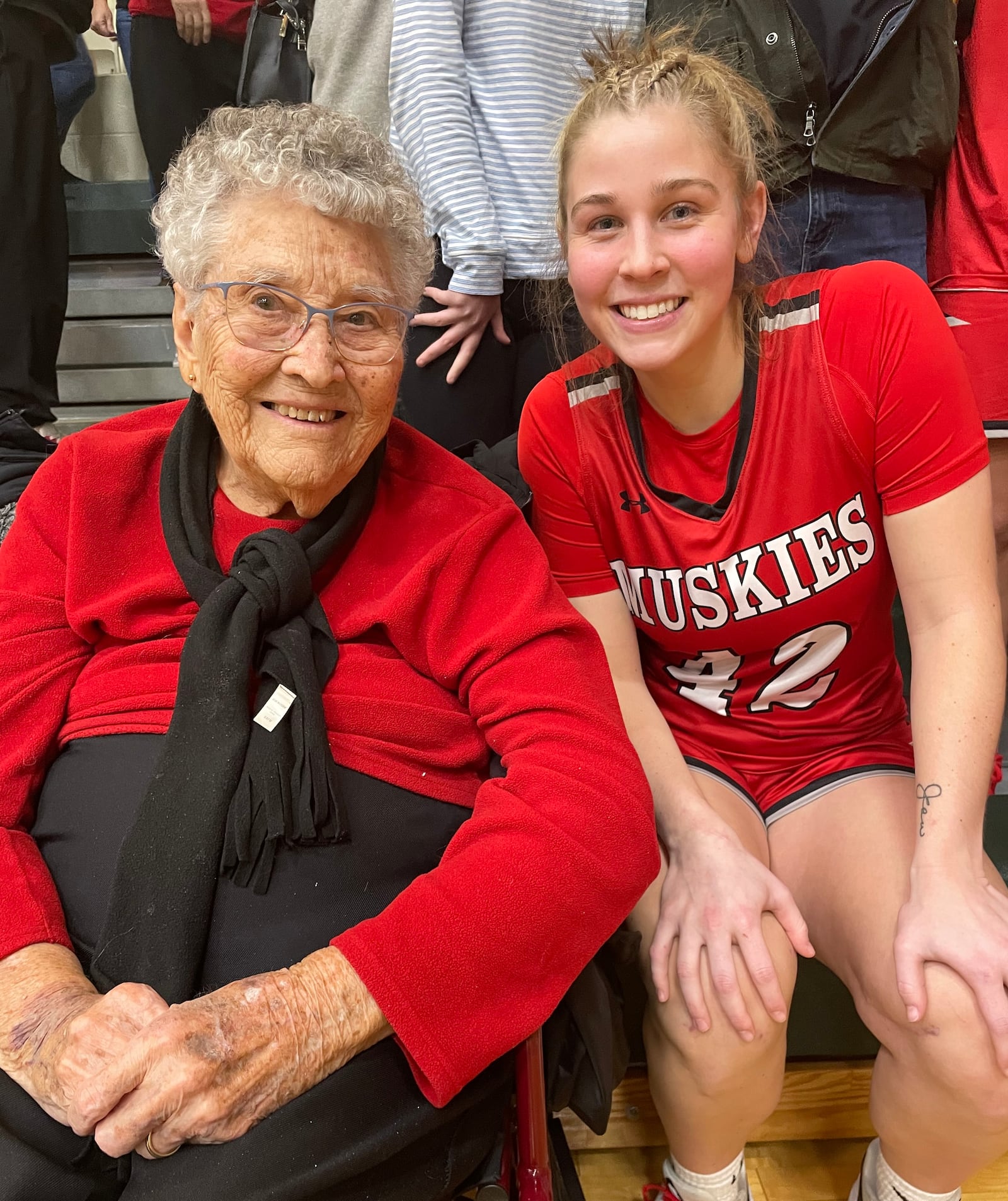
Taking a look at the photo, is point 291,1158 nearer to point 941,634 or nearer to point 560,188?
point 941,634

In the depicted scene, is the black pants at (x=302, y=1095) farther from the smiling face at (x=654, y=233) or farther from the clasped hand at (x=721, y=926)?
the smiling face at (x=654, y=233)

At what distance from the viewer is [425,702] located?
113 cm

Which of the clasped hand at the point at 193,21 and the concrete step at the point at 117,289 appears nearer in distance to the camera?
the clasped hand at the point at 193,21

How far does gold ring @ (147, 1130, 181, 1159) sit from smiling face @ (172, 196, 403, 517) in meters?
0.69

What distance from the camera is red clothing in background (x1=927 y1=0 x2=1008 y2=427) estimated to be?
1697mm

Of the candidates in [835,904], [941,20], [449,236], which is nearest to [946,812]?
[835,904]

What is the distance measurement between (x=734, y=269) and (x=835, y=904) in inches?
34.6

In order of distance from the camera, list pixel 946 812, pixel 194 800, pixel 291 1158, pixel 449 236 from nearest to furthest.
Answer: pixel 291 1158, pixel 194 800, pixel 946 812, pixel 449 236

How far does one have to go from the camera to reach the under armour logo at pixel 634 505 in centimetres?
133

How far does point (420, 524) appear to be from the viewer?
1186 mm

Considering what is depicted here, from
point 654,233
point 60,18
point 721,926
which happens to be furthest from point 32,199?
point 721,926

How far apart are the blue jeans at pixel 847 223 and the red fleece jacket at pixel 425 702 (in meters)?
0.92

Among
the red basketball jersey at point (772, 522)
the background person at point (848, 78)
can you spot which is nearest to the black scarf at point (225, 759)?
the red basketball jersey at point (772, 522)

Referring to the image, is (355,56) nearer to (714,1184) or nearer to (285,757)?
(285,757)
